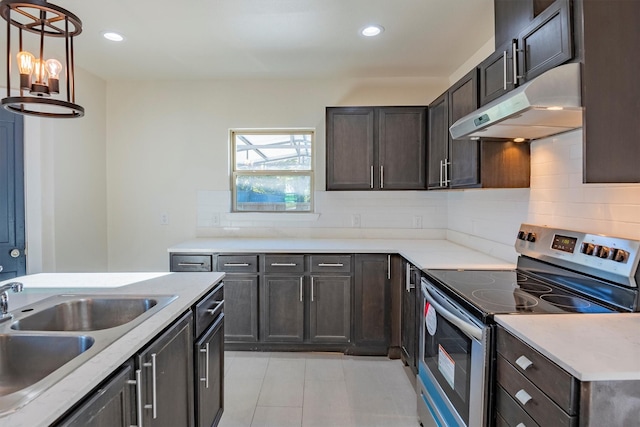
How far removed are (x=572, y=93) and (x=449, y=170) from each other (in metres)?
1.34

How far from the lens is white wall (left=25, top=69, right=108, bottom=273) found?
2.82 meters

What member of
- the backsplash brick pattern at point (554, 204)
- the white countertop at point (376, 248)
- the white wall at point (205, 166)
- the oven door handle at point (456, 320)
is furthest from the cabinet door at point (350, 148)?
the oven door handle at point (456, 320)

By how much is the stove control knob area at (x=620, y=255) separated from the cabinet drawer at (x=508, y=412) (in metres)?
0.71

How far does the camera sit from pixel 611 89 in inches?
52.2

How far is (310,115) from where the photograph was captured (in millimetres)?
3518

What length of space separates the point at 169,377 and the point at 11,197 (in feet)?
7.86

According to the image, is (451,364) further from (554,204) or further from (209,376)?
(209,376)

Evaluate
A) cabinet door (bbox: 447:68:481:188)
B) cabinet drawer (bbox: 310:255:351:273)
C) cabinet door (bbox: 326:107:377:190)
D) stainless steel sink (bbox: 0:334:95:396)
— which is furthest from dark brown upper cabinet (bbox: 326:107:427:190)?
stainless steel sink (bbox: 0:334:95:396)

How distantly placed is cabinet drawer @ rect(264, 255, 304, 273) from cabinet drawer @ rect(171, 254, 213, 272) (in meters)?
0.49

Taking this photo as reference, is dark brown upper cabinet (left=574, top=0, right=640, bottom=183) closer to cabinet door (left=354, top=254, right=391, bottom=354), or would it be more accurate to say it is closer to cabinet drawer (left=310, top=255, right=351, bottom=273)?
cabinet door (left=354, top=254, right=391, bottom=354)

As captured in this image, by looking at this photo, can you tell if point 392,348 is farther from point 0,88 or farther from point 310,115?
point 0,88

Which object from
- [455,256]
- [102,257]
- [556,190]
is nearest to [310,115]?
[455,256]

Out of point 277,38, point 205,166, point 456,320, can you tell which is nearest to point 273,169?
point 205,166

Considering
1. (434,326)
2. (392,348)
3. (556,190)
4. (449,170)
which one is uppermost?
(449,170)
